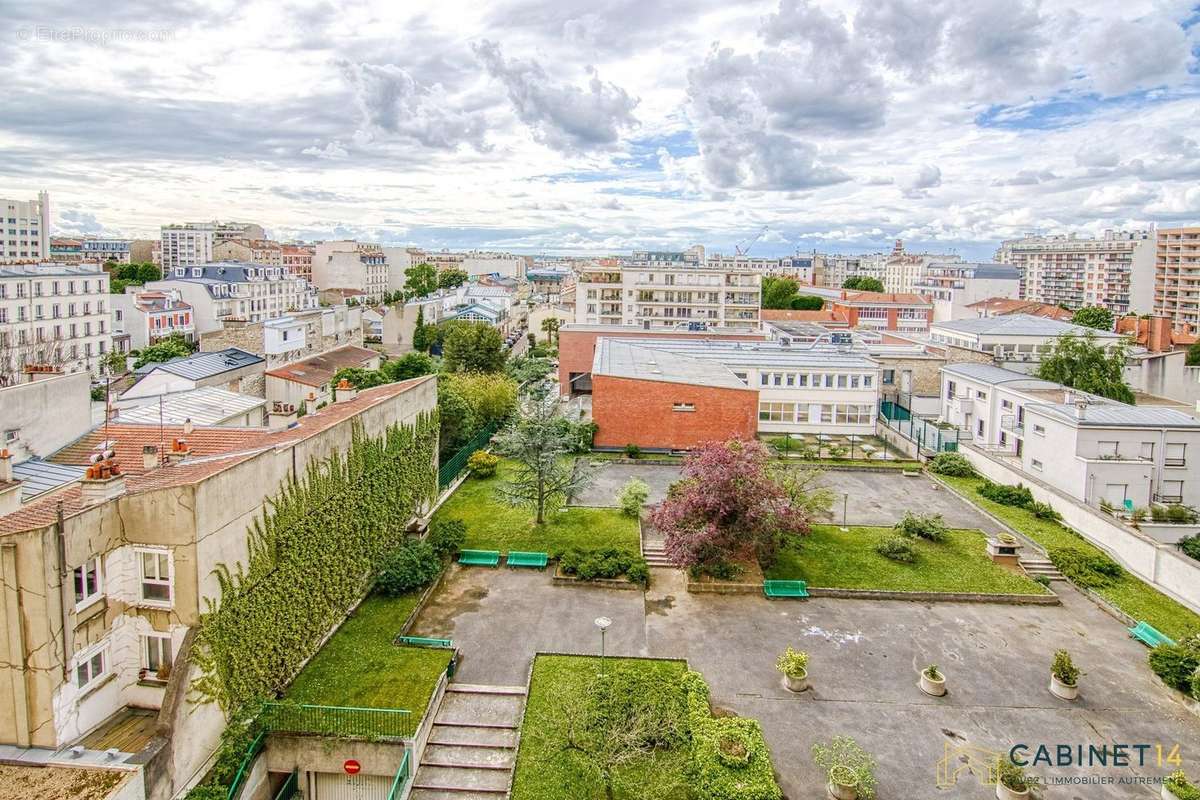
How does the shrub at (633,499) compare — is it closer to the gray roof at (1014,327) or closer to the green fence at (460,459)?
the green fence at (460,459)

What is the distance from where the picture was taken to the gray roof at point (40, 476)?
15.9 m

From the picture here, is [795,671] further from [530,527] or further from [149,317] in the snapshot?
[149,317]

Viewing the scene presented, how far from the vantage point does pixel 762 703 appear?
1756 centimetres

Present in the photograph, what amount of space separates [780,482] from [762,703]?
11.2 meters

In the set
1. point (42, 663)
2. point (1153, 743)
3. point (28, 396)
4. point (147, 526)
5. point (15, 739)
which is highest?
point (28, 396)

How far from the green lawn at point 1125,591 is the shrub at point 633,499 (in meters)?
15.7

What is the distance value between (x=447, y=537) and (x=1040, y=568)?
2187 cm

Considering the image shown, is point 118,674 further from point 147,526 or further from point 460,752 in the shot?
point 460,752

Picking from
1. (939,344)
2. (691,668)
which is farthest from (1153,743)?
(939,344)

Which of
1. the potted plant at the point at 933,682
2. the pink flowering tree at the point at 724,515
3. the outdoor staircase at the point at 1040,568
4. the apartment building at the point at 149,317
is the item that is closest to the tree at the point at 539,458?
the pink flowering tree at the point at 724,515

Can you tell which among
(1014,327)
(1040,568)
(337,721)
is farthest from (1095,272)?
(337,721)

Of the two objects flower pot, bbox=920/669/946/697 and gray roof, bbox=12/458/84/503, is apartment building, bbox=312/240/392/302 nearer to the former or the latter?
gray roof, bbox=12/458/84/503

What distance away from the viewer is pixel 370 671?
58.7 feet

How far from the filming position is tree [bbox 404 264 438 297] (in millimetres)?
130625
